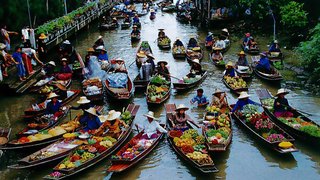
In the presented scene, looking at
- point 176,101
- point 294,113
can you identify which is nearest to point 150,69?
point 176,101

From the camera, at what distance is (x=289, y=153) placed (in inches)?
524

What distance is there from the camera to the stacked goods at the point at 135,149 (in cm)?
1241

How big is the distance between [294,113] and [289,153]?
2.30 m

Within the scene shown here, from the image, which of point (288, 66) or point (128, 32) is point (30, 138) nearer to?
point (288, 66)

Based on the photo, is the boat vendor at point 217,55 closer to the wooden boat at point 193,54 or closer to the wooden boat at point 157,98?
the wooden boat at point 193,54

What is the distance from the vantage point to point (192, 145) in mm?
13008

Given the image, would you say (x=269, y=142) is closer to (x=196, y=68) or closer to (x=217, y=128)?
(x=217, y=128)

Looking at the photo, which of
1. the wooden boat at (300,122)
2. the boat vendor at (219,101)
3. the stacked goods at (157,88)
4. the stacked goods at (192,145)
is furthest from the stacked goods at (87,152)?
the wooden boat at (300,122)

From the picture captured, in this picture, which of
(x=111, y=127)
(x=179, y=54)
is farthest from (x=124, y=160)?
(x=179, y=54)

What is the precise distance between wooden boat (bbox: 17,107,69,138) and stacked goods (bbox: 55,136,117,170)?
7.87ft

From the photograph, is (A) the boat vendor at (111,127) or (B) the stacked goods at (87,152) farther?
(A) the boat vendor at (111,127)

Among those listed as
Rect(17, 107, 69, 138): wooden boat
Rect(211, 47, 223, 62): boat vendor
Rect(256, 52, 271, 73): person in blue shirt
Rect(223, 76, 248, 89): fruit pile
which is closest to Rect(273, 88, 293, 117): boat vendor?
Rect(223, 76, 248, 89): fruit pile

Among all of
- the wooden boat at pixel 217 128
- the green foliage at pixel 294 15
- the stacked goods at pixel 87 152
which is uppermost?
the green foliage at pixel 294 15

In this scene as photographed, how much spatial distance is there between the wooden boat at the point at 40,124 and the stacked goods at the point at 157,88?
154 inches
